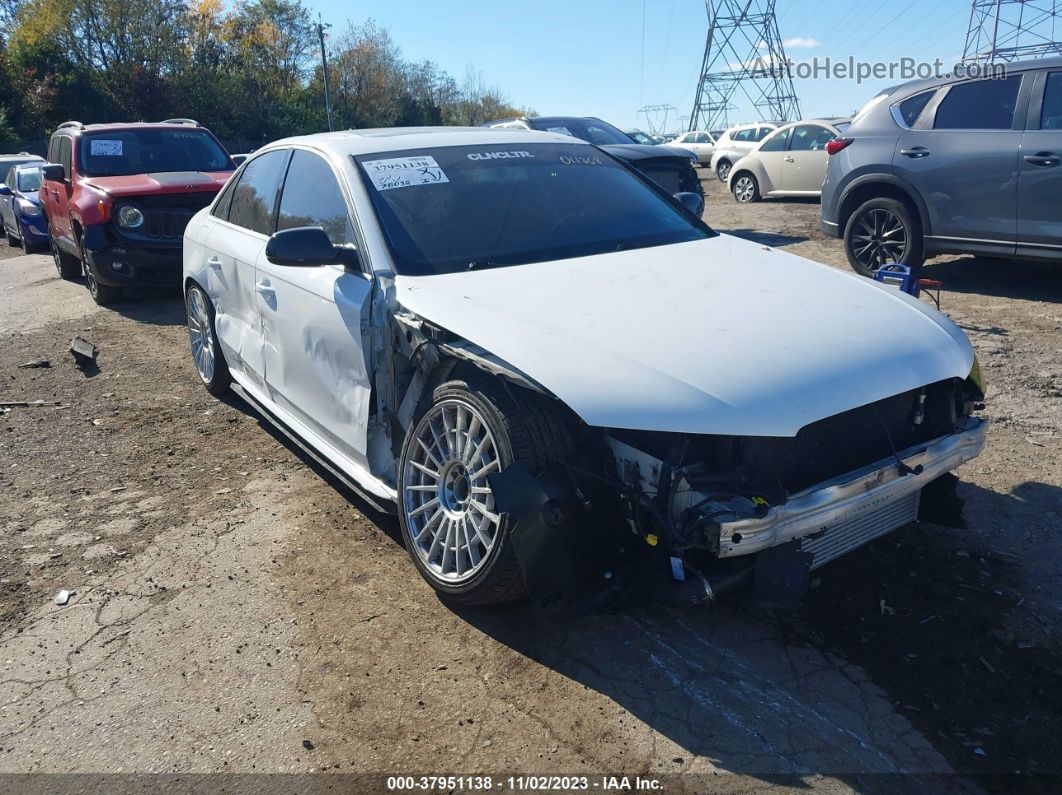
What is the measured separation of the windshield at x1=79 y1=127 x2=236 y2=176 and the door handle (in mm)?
8342

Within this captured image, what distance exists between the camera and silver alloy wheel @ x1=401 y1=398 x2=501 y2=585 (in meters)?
3.06

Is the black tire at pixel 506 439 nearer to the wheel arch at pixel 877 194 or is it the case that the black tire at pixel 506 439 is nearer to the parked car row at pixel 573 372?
the parked car row at pixel 573 372

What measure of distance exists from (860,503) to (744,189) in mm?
15443

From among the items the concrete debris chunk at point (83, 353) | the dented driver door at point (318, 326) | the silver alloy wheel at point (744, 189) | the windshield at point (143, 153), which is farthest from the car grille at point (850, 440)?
the silver alloy wheel at point (744, 189)

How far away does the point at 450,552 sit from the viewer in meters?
3.25

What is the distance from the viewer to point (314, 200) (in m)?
4.23

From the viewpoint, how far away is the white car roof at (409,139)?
416 centimetres

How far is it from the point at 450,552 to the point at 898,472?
5.30 feet

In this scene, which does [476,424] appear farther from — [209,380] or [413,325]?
[209,380]

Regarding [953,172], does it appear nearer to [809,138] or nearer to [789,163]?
[789,163]

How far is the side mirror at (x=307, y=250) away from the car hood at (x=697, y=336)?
36cm

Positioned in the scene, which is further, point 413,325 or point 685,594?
point 413,325

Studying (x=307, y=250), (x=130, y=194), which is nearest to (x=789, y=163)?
(x=130, y=194)

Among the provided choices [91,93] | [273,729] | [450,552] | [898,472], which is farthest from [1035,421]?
[91,93]
